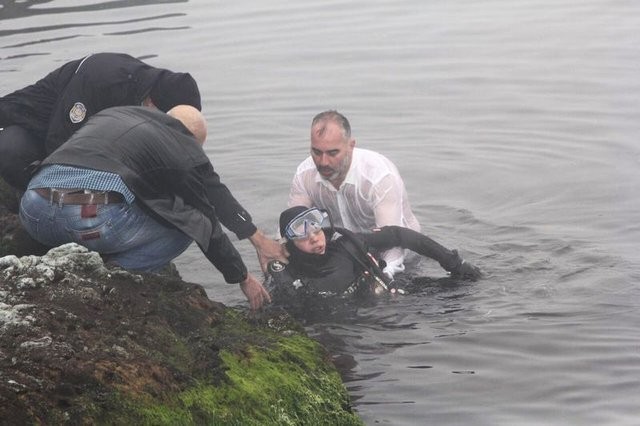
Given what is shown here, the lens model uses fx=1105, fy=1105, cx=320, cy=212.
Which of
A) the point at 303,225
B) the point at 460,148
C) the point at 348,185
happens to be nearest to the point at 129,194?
the point at 303,225

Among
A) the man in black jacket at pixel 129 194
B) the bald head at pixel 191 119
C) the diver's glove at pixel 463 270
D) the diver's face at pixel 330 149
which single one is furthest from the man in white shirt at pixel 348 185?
the man in black jacket at pixel 129 194

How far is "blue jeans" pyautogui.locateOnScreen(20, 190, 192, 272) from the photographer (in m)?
6.33

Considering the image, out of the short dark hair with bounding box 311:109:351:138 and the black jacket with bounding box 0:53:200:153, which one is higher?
the black jacket with bounding box 0:53:200:153

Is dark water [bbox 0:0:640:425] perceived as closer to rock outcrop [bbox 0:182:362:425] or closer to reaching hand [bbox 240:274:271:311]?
reaching hand [bbox 240:274:271:311]

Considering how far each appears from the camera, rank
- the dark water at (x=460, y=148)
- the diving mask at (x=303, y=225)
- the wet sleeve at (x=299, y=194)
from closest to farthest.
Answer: the dark water at (x=460, y=148)
the diving mask at (x=303, y=225)
the wet sleeve at (x=299, y=194)

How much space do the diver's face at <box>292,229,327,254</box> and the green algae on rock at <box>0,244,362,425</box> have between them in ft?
5.88

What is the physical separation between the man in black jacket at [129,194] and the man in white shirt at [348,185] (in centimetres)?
209

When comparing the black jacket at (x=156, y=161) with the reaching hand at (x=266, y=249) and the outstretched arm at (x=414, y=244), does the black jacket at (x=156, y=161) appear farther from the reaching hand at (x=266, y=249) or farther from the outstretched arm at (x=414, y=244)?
the outstretched arm at (x=414, y=244)

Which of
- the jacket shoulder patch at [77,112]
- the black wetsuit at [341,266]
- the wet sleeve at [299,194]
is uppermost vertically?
the jacket shoulder patch at [77,112]

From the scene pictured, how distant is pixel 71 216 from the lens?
20.7 ft

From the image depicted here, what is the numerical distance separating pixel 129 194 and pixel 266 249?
64.3 inches

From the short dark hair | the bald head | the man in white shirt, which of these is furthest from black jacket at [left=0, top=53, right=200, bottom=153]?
the man in white shirt

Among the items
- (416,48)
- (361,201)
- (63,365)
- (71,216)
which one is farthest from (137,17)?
(63,365)

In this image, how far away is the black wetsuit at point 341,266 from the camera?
27.6 ft
